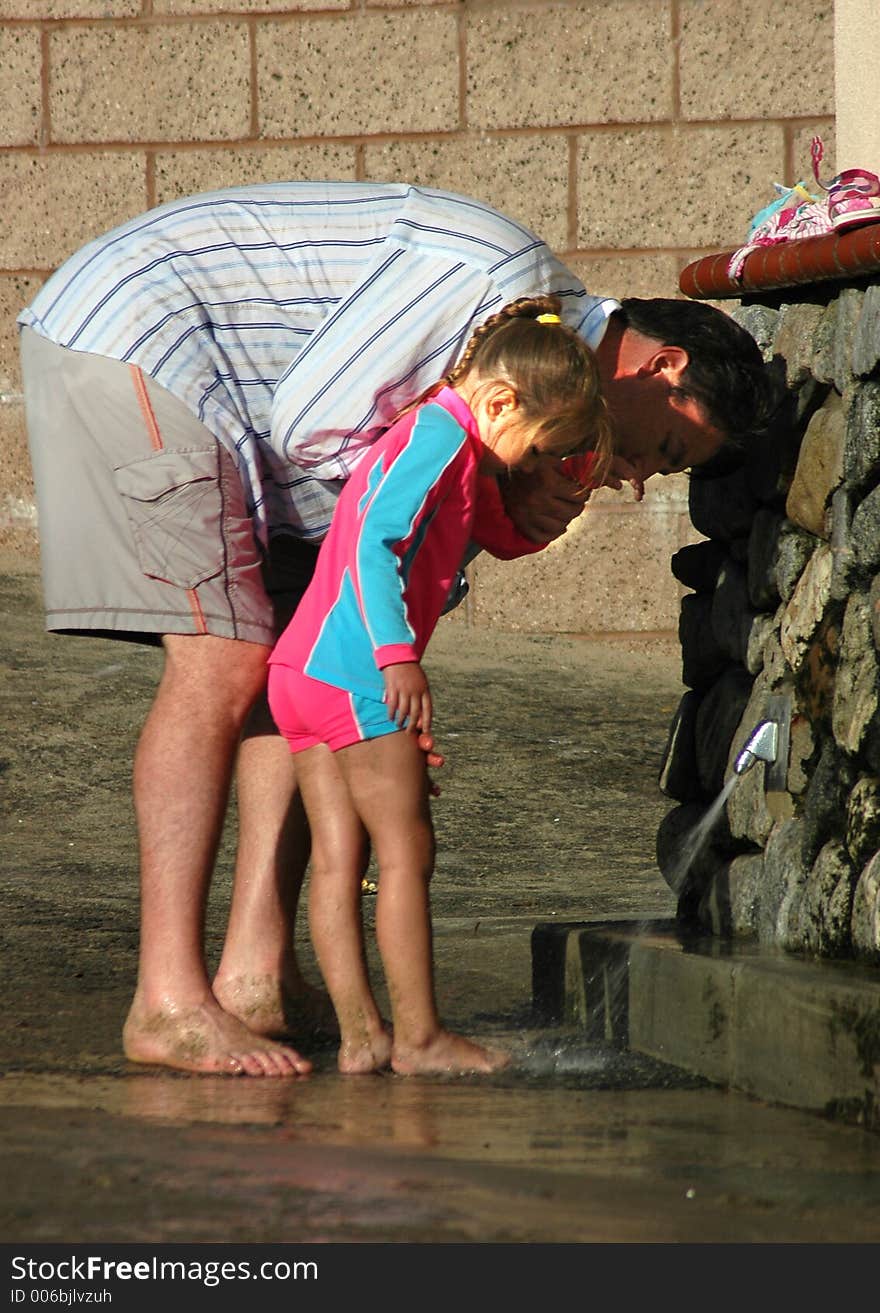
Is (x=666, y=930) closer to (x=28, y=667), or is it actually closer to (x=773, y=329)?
(x=773, y=329)

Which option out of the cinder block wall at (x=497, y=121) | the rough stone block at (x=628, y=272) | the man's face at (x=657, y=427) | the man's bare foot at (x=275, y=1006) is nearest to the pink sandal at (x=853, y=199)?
the man's face at (x=657, y=427)

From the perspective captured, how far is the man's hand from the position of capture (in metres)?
3.02

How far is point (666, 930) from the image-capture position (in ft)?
10.4

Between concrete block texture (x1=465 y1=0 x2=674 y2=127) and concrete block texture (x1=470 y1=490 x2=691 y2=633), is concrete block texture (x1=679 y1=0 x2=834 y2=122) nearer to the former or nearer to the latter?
concrete block texture (x1=465 y1=0 x2=674 y2=127)

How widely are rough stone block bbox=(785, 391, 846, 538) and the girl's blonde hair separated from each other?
1.06 ft

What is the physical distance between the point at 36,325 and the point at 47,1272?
65.0 inches

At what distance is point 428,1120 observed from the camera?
233cm

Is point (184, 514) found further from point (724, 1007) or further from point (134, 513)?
point (724, 1007)

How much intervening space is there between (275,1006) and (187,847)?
382mm

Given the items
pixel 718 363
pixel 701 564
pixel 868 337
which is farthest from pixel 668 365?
pixel 701 564

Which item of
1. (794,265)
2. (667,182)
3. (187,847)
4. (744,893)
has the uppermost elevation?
(667,182)

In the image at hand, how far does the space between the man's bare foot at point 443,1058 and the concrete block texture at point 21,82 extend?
5296 millimetres

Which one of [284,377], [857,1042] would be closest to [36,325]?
[284,377]

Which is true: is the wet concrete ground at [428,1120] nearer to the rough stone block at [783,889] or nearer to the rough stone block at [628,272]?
the rough stone block at [783,889]
